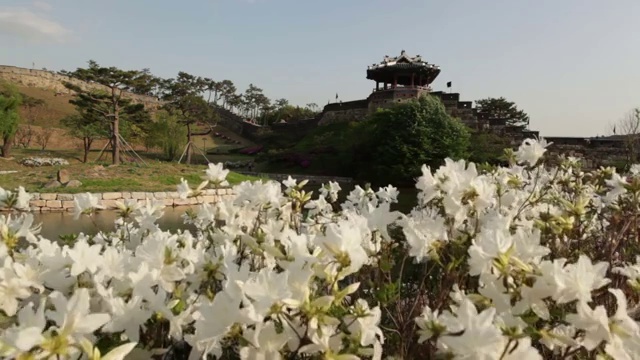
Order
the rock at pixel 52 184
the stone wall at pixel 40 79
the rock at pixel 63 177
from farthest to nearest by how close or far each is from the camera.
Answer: the stone wall at pixel 40 79, the rock at pixel 63 177, the rock at pixel 52 184

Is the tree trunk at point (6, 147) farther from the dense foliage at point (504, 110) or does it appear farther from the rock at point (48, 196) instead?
the dense foliage at point (504, 110)

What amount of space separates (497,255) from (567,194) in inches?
126

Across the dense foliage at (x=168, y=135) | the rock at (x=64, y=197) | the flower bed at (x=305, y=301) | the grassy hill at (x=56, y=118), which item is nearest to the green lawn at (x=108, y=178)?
the rock at (x=64, y=197)

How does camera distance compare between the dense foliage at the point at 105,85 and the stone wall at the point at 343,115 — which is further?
the stone wall at the point at 343,115

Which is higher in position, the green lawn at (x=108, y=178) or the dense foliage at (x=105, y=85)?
the dense foliage at (x=105, y=85)

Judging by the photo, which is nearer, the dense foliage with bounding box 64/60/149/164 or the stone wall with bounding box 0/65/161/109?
the dense foliage with bounding box 64/60/149/164

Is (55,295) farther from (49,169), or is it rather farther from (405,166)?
(405,166)

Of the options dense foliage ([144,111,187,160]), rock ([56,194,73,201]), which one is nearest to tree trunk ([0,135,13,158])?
dense foliage ([144,111,187,160])

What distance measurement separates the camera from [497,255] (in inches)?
47.1

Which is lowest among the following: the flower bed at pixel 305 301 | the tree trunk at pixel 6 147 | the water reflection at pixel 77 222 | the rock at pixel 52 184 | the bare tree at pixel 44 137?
the water reflection at pixel 77 222

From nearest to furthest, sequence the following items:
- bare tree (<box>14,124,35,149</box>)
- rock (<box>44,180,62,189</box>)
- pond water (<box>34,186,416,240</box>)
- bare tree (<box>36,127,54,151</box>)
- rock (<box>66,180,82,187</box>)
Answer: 1. pond water (<box>34,186,416,240</box>)
2. rock (<box>44,180,62,189</box>)
3. rock (<box>66,180,82,187</box>)
4. bare tree (<box>14,124,35,149</box>)
5. bare tree (<box>36,127,54,151</box>)

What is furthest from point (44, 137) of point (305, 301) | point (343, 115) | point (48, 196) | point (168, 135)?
point (305, 301)

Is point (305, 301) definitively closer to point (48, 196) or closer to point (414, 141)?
point (48, 196)

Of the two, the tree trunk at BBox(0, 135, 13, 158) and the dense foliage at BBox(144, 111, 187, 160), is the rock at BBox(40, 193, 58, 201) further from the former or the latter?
the dense foliage at BBox(144, 111, 187, 160)
